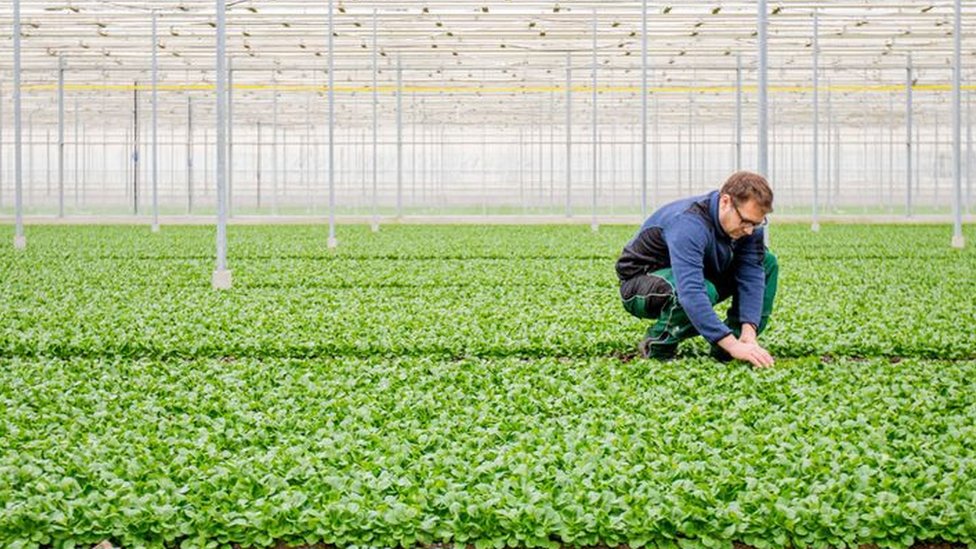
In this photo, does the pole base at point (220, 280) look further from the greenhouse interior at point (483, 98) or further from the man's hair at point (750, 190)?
the greenhouse interior at point (483, 98)

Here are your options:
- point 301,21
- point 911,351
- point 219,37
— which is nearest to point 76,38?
point 301,21

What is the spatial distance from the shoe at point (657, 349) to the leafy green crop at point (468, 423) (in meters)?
0.24

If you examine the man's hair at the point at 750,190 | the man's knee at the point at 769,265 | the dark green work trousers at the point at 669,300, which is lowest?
the dark green work trousers at the point at 669,300

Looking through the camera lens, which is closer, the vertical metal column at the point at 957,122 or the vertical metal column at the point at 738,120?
the vertical metal column at the point at 957,122

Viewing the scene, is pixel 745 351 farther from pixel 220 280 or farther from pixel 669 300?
pixel 220 280

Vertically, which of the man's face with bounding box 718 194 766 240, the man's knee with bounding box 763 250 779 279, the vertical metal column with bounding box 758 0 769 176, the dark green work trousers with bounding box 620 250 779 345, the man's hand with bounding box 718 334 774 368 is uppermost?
the vertical metal column with bounding box 758 0 769 176

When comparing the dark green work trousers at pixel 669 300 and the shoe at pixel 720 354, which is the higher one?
the dark green work trousers at pixel 669 300

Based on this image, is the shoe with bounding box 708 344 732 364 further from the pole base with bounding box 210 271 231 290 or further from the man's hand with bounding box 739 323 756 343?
the pole base with bounding box 210 271 231 290

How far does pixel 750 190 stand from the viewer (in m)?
7.11

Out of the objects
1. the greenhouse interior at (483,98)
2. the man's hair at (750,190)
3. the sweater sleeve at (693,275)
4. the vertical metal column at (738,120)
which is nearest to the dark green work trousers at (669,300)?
the sweater sleeve at (693,275)

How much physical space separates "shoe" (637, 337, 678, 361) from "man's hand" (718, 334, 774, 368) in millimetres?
896

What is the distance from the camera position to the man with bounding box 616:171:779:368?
7234 millimetres

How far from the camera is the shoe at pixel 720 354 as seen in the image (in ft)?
26.6

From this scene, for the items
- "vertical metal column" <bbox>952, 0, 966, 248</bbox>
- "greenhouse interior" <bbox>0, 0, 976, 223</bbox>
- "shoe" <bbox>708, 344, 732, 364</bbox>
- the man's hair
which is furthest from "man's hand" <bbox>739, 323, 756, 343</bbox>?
"greenhouse interior" <bbox>0, 0, 976, 223</bbox>
